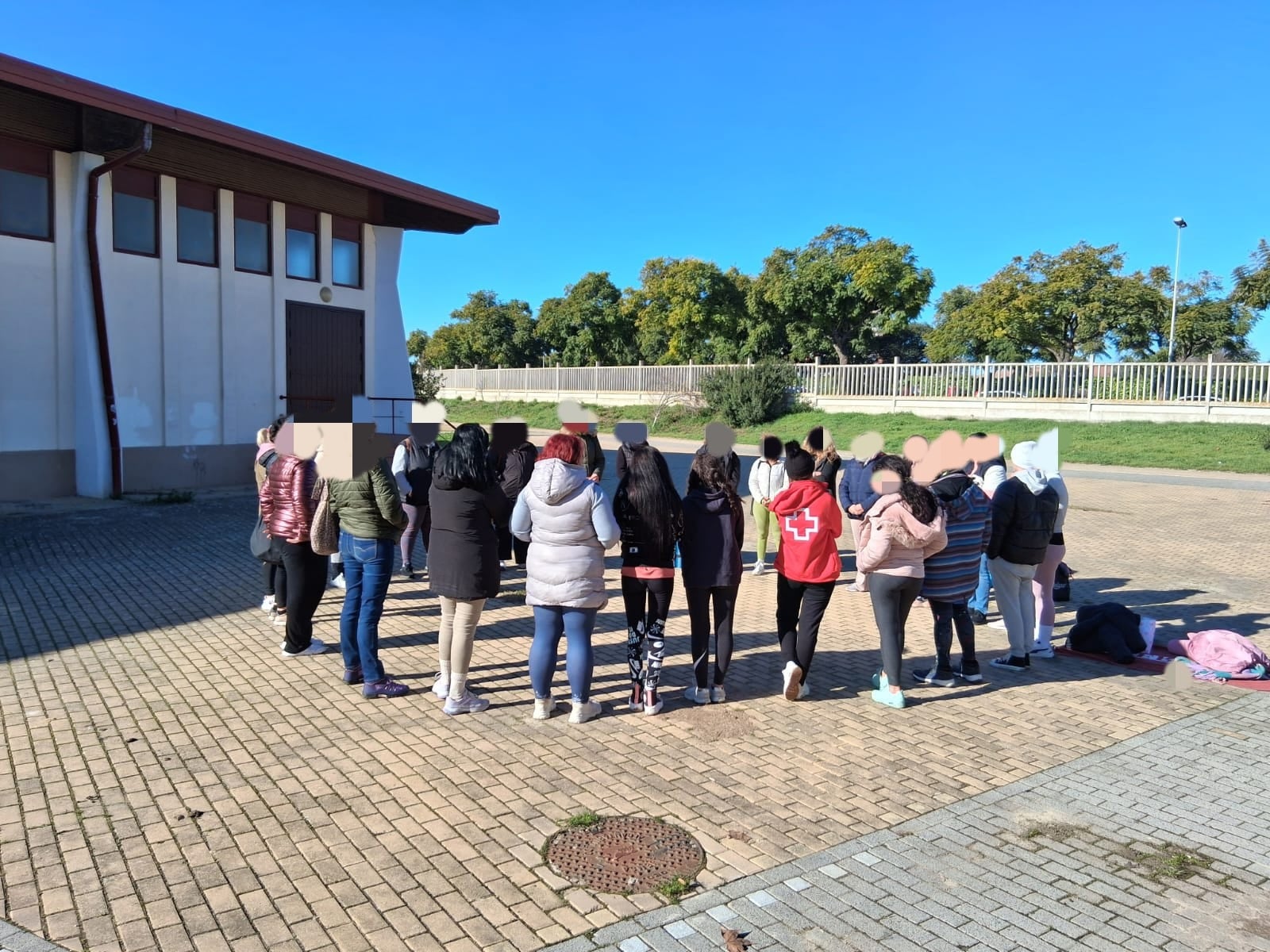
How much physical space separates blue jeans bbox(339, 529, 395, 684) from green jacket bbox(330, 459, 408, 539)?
0.22 feet

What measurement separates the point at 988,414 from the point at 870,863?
32.7 metres

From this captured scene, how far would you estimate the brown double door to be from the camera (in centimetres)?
1834

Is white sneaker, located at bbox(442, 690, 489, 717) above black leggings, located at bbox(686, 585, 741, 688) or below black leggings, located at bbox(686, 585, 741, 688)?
below

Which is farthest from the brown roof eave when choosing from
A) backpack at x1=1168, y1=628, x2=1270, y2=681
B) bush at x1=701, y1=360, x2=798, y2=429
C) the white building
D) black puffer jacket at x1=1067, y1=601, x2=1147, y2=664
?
bush at x1=701, y1=360, x2=798, y2=429

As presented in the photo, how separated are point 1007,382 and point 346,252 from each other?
1014 inches

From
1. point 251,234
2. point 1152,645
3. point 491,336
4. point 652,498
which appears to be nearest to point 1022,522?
point 1152,645

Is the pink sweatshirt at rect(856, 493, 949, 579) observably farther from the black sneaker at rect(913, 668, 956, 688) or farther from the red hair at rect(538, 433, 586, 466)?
the red hair at rect(538, 433, 586, 466)

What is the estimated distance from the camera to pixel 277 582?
7.32m

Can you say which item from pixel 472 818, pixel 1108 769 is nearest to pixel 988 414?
pixel 1108 769

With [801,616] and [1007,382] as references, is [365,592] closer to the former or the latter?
[801,616]

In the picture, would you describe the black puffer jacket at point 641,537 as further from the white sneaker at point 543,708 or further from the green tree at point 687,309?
the green tree at point 687,309

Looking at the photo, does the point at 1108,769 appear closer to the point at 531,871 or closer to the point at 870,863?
the point at 870,863

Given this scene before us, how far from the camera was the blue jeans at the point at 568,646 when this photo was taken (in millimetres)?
5164

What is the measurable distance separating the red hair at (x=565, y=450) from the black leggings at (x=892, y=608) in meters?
2.11
